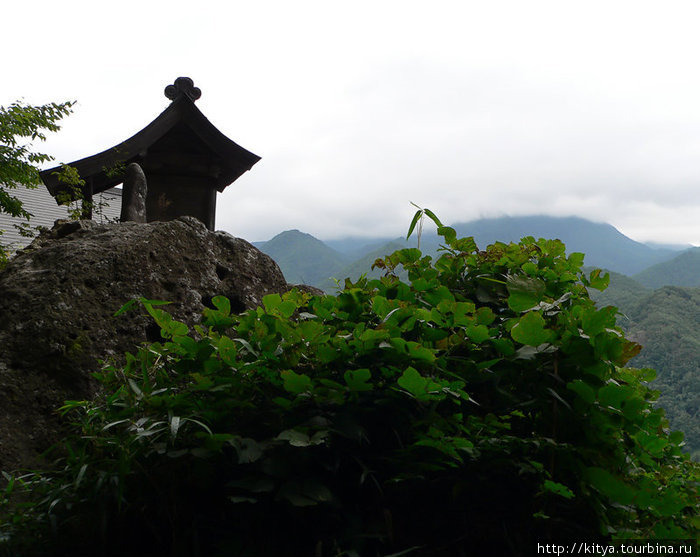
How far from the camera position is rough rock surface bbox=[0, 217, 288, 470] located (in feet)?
8.09

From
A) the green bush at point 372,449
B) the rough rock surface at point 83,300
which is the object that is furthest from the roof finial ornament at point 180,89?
the green bush at point 372,449

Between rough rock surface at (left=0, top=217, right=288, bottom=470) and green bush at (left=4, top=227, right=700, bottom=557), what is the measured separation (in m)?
0.83

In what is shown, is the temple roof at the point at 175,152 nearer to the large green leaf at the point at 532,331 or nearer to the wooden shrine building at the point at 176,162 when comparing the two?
the wooden shrine building at the point at 176,162

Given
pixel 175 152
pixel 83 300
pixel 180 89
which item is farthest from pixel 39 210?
pixel 83 300

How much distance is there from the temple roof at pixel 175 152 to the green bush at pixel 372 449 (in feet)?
28.2

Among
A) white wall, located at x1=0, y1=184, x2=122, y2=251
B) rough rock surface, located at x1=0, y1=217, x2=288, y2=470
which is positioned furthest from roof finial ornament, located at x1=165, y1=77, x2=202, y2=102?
white wall, located at x1=0, y1=184, x2=122, y2=251

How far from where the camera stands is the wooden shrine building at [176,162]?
945 cm

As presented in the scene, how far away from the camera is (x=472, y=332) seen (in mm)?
1628

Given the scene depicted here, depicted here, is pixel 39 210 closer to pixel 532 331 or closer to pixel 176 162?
pixel 176 162

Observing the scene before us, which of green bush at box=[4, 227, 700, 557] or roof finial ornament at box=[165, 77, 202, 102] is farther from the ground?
roof finial ornament at box=[165, 77, 202, 102]

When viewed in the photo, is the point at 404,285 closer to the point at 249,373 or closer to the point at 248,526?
the point at 249,373

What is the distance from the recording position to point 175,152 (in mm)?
9938

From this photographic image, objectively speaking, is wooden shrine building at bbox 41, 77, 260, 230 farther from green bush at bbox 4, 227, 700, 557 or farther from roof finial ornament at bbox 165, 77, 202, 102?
green bush at bbox 4, 227, 700, 557

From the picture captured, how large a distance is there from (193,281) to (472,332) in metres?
1.97
